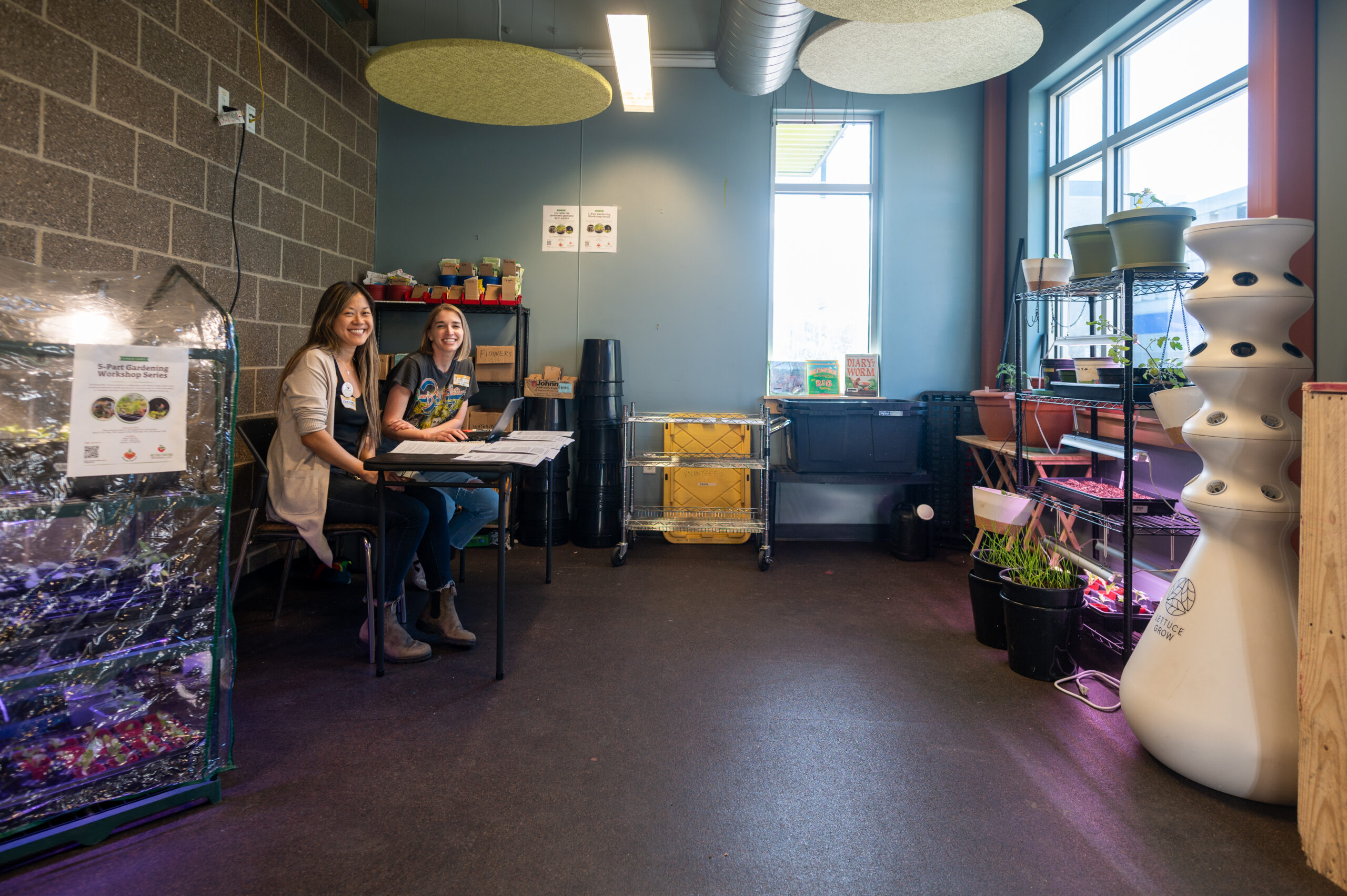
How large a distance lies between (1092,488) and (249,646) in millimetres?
3121

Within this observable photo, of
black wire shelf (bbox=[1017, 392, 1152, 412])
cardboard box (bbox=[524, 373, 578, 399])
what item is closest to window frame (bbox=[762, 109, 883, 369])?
cardboard box (bbox=[524, 373, 578, 399])

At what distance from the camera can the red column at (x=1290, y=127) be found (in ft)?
7.61

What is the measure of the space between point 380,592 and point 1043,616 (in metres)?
2.20

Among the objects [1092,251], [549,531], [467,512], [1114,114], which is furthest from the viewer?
[1114,114]

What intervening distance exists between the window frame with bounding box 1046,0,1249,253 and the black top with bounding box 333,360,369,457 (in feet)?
11.6

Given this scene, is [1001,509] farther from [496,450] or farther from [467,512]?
[467,512]

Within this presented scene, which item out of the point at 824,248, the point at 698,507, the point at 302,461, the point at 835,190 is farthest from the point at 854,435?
the point at 302,461

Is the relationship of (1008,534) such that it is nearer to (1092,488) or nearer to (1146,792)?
(1092,488)

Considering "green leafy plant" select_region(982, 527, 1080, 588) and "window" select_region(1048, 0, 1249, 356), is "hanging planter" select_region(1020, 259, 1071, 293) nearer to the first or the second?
"window" select_region(1048, 0, 1249, 356)

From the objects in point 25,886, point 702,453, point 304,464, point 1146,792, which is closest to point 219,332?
point 304,464

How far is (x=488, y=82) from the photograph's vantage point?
9.93 feet

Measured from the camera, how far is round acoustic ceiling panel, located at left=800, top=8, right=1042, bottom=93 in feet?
9.39

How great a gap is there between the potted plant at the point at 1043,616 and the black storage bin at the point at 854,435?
5.65ft

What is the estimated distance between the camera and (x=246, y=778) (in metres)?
1.77
